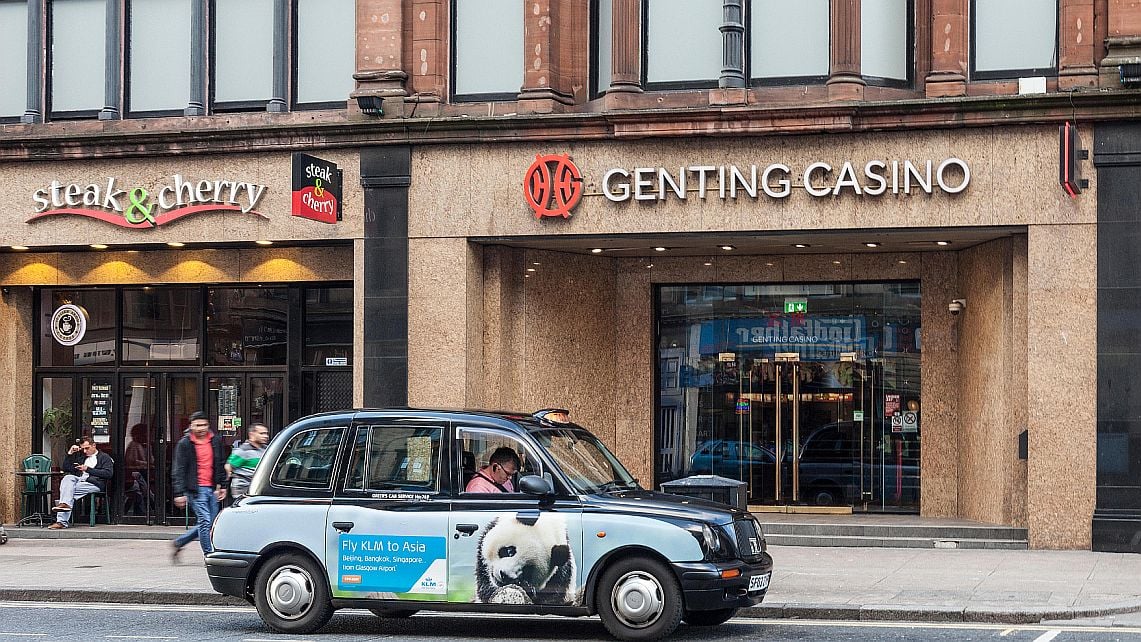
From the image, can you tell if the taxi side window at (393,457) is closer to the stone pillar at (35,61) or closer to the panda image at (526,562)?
the panda image at (526,562)

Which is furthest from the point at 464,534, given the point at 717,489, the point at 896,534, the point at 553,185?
the point at 896,534

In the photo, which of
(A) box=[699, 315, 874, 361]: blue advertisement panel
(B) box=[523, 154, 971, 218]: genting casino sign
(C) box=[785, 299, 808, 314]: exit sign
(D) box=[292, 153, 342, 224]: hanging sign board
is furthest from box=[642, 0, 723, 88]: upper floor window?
(D) box=[292, 153, 342, 224]: hanging sign board

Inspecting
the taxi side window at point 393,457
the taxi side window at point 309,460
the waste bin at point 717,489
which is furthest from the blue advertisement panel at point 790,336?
the taxi side window at point 309,460

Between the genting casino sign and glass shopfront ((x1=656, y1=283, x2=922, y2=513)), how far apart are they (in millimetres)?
3079

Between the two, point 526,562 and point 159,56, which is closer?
point 526,562

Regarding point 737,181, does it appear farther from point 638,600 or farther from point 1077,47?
point 638,600

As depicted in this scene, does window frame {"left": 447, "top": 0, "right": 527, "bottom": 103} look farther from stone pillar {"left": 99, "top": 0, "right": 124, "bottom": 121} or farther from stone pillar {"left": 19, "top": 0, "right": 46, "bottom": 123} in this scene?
stone pillar {"left": 19, "top": 0, "right": 46, "bottom": 123}

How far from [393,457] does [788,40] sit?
9418 mm

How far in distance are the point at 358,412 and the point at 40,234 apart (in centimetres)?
1073

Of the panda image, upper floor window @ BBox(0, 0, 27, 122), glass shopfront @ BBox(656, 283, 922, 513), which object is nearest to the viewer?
the panda image

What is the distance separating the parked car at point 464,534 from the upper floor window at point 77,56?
36.0 ft

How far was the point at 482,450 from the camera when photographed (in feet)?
38.7

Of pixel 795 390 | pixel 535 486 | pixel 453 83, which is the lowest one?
pixel 535 486

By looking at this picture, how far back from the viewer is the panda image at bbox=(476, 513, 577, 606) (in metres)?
11.2
